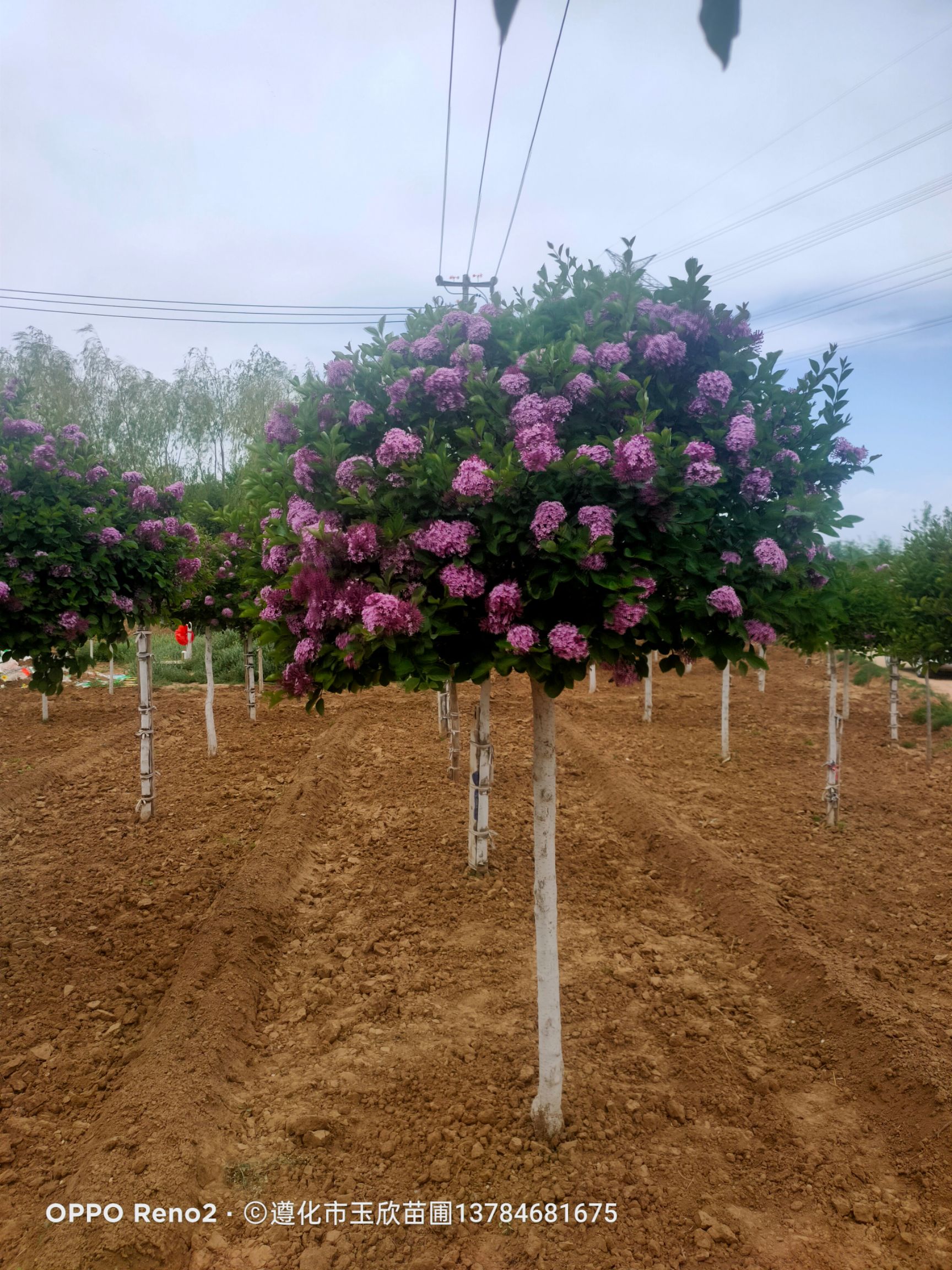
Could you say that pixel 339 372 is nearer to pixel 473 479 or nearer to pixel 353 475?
pixel 353 475

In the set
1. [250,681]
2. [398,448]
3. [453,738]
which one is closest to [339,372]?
[398,448]

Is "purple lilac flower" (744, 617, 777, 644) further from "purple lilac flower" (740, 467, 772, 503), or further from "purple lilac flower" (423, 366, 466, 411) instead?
"purple lilac flower" (423, 366, 466, 411)

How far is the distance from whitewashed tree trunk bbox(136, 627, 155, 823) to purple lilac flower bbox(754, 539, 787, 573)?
7.41m

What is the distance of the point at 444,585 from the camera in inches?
127

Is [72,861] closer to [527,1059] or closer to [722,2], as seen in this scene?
[527,1059]

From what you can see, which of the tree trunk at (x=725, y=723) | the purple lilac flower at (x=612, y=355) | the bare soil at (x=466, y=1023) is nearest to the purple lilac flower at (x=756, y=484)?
the purple lilac flower at (x=612, y=355)

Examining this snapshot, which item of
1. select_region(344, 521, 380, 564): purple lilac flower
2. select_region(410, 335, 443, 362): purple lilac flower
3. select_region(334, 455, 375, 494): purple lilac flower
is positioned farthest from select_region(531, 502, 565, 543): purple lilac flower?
select_region(410, 335, 443, 362): purple lilac flower

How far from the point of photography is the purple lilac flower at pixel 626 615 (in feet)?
9.91

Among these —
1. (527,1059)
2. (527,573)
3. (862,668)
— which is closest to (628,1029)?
(527,1059)

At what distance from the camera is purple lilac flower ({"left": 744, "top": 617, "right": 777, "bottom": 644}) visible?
3.25 metres

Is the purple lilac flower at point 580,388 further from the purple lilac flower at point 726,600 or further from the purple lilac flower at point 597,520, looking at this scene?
the purple lilac flower at point 726,600

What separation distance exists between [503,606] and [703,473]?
0.89 m

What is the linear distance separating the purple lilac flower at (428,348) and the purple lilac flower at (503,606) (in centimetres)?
109

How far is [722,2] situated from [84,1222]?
5286 mm
